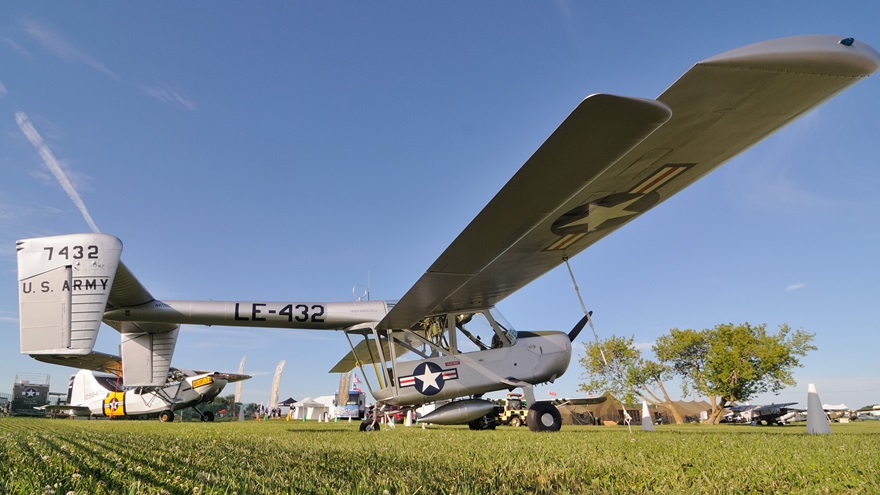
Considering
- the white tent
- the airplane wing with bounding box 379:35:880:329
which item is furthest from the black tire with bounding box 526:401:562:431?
the white tent

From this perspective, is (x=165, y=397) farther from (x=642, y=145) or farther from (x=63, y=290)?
(x=642, y=145)

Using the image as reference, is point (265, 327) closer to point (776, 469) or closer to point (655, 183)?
point (655, 183)

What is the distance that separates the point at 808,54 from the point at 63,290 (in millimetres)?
8921

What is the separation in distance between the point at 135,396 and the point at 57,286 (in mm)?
20070

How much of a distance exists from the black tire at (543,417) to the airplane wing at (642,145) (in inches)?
114

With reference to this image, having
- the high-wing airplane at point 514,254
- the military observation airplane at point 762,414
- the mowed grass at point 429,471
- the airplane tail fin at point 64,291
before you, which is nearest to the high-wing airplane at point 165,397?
the high-wing airplane at point 514,254

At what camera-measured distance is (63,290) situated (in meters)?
6.62

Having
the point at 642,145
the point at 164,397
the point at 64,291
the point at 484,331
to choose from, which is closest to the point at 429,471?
the point at 642,145

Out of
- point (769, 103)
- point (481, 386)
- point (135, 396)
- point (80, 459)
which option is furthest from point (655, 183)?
point (135, 396)

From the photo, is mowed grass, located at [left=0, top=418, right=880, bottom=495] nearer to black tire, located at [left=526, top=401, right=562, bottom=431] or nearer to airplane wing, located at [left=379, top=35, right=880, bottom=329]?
airplane wing, located at [left=379, top=35, right=880, bottom=329]

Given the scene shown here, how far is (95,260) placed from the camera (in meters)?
6.84

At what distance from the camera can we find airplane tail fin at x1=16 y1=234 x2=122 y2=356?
254 inches

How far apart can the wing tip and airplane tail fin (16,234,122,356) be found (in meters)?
7.83

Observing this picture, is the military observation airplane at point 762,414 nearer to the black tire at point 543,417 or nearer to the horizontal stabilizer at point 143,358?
the black tire at point 543,417
